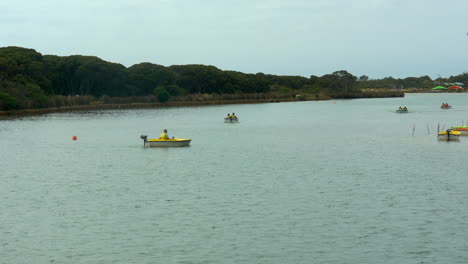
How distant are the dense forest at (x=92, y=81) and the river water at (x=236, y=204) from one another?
205 feet

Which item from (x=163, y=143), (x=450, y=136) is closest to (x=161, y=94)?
(x=163, y=143)

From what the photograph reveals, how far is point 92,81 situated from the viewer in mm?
156875

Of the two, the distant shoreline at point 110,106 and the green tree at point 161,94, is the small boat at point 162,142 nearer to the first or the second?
the distant shoreline at point 110,106

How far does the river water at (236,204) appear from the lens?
23469mm

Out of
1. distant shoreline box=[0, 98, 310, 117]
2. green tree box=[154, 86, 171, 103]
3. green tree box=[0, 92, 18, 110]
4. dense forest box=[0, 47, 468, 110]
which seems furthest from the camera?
green tree box=[154, 86, 171, 103]

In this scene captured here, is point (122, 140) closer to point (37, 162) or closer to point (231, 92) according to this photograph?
point (37, 162)

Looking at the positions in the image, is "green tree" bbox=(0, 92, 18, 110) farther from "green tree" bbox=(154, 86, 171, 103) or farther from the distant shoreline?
"green tree" bbox=(154, 86, 171, 103)

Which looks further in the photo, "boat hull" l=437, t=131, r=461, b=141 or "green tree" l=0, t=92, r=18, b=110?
"green tree" l=0, t=92, r=18, b=110

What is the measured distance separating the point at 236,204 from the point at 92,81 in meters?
131

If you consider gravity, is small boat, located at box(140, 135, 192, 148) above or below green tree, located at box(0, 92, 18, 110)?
below

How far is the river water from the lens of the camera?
2347 cm

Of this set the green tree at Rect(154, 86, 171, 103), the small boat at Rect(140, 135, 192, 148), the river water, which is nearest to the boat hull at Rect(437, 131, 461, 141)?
the river water

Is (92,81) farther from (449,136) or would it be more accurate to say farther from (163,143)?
(449,136)

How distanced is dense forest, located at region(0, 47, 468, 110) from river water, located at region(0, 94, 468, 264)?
205 feet
